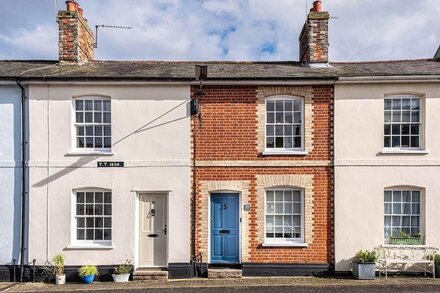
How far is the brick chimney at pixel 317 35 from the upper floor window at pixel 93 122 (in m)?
6.63

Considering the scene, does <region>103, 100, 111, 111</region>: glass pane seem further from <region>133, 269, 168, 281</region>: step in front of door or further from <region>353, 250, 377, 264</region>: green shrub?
<region>353, 250, 377, 264</region>: green shrub

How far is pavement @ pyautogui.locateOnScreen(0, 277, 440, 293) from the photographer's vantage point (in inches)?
352

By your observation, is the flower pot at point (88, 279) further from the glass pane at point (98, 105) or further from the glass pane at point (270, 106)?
the glass pane at point (270, 106)

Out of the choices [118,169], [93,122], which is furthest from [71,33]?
[118,169]

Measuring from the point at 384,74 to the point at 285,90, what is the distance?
2855mm

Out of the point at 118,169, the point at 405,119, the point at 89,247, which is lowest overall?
the point at 89,247

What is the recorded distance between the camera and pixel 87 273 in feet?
31.8

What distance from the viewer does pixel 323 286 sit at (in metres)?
9.16

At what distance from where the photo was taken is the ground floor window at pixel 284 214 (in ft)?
33.9

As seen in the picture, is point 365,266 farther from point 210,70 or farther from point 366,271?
point 210,70

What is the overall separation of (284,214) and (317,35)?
5846 millimetres

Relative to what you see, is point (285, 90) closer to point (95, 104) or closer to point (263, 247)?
point (263, 247)

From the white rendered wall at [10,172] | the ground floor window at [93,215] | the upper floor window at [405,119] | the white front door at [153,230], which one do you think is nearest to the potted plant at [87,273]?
the ground floor window at [93,215]

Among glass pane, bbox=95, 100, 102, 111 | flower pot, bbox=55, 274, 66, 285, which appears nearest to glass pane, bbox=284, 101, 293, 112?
glass pane, bbox=95, 100, 102, 111
